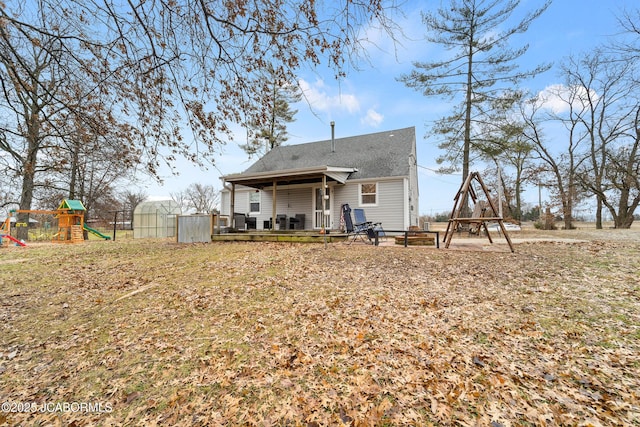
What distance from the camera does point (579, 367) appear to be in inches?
90.1

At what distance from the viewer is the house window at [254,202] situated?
15.3 meters

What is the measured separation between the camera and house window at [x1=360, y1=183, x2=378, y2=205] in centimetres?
1255

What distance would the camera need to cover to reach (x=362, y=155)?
14.4 meters

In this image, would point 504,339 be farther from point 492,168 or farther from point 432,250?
point 492,168

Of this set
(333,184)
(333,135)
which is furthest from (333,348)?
(333,135)

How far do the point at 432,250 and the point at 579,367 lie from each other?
514 centimetres

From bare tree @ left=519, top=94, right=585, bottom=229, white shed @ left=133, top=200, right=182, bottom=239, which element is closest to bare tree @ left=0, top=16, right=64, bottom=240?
white shed @ left=133, top=200, right=182, bottom=239

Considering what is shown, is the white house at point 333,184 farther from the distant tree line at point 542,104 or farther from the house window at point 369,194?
the distant tree line at point 542,104

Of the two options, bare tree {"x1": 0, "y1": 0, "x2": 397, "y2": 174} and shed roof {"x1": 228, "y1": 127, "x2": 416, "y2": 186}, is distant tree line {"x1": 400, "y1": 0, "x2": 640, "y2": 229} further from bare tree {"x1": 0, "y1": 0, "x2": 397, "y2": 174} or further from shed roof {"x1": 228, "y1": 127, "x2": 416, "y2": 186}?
bare tree {"x1": 0, "y1": 0, "x2": 397, "y2": 174}

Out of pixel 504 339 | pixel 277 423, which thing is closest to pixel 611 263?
pixel 504 339

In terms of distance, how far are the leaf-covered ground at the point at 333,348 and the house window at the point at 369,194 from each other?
7.52 metres

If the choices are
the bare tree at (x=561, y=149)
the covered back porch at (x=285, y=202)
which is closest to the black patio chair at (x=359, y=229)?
the covered back porch at (x=285, y=202)

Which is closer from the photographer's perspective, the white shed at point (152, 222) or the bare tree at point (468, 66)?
the bare tree at point (468, 66)

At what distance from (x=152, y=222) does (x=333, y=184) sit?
12995 millimetres
